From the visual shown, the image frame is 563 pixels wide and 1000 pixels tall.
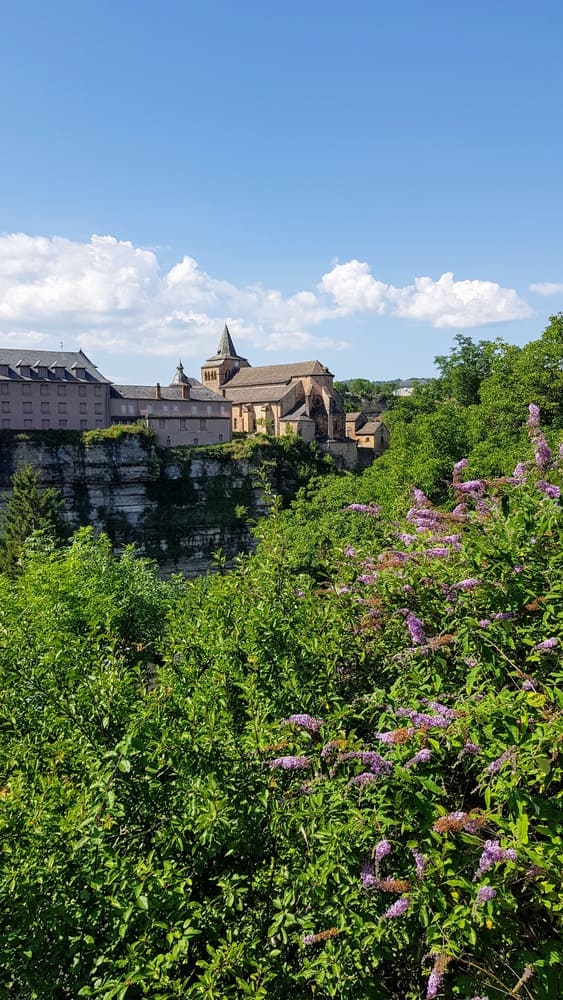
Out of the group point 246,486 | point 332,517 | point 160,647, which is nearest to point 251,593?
point 160,647

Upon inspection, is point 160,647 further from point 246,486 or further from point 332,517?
point 246,486

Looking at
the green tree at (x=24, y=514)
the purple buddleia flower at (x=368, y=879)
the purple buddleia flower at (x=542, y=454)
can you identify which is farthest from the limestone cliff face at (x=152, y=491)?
the purple buddleia flower at (x=368, y=879)

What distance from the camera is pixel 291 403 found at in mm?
74750

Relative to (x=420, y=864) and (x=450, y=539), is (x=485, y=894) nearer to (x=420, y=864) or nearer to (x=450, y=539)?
(x=420, y=864)

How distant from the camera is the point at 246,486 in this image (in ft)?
202

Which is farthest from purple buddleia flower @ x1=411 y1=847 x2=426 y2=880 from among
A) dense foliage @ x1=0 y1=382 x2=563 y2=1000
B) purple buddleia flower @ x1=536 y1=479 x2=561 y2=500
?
purple buddleia flower @ x1=536 y1=479 x2=561 y2=500

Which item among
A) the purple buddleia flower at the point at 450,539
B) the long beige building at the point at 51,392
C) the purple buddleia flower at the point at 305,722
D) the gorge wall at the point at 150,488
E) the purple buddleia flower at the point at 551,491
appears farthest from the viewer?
the long beige building at the point at 51,392

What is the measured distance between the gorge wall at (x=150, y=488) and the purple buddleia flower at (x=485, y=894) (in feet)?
166

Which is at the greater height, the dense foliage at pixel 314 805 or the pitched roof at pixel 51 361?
the pitched roof at pixel 51 361

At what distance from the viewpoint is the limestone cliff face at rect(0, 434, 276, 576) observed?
54.6 m

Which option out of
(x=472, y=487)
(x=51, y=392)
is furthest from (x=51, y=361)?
(x=472, y=487)

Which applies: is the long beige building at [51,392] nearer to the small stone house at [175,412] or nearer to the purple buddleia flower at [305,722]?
the small stone house at [175,412]

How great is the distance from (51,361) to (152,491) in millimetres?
16353

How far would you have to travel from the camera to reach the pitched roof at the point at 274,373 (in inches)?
3007
